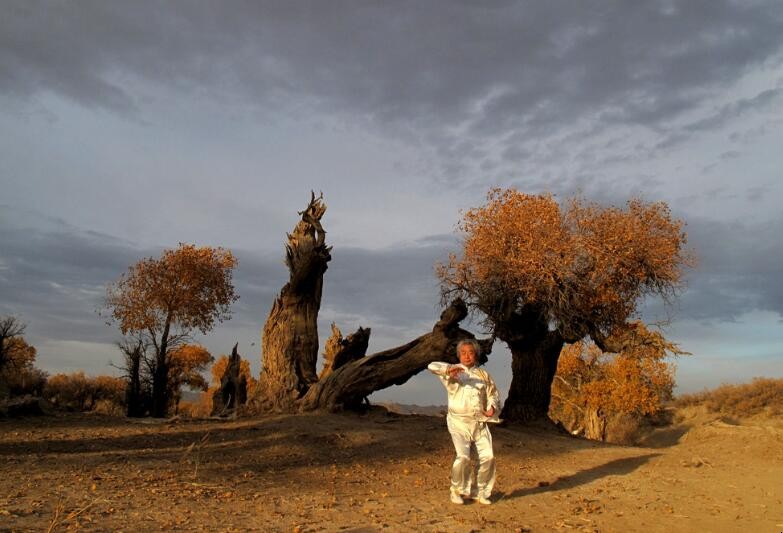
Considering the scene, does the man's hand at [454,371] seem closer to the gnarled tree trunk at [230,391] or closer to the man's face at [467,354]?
the man's face at [467,354]

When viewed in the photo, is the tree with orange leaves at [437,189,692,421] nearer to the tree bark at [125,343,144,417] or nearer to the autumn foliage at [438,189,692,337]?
the autumn foliage at [438,189,692,337]

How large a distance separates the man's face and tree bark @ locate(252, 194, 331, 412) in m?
9.65

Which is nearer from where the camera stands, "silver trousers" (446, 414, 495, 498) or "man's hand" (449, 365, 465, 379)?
"silver trousers" (446, 414, 495, 498)

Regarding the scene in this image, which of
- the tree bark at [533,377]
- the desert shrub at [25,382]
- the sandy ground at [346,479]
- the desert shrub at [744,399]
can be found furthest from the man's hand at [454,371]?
the desert shrub at [744,399]

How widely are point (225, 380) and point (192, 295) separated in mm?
14377

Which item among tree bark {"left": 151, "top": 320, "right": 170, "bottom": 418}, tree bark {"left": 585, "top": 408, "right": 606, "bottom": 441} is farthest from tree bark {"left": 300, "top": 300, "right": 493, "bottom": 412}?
tree bark {"left": 585, "top": 408, "right": 606, "bottom": 441}

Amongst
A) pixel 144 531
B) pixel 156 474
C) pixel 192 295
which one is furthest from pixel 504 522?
pixel 192 295

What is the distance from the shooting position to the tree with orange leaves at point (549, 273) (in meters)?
16.5

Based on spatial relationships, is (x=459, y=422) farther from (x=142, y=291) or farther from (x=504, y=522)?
(x=142, y=291)

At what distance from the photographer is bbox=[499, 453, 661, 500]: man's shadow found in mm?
8983

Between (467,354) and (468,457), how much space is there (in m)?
1.30

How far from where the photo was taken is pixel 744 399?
117ft

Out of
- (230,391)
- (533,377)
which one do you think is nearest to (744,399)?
(533,377)

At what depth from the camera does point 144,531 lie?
230 inches
